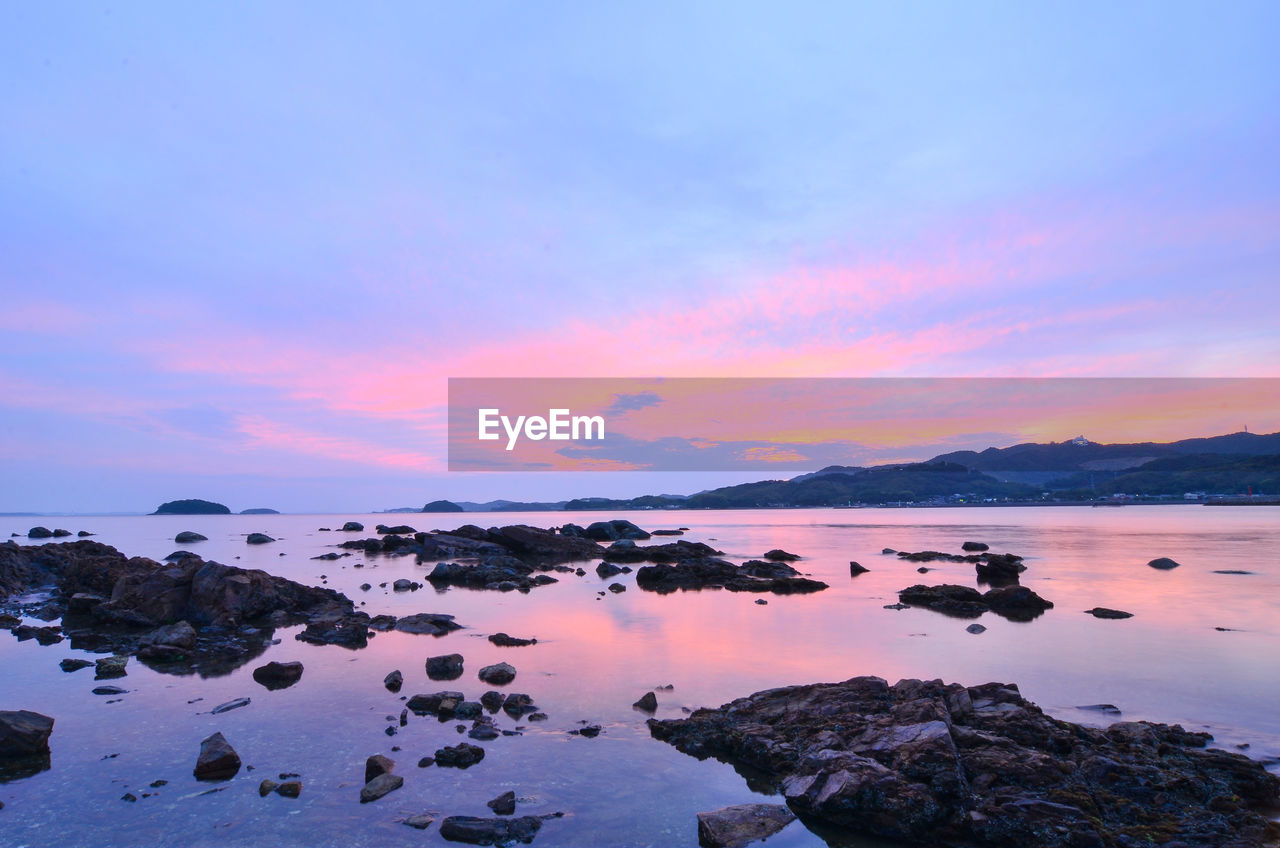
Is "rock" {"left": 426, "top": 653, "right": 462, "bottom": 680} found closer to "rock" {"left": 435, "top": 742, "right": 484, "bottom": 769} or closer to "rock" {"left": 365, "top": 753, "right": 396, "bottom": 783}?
"rock" {"left": 435, "top": 742, "right": 484, "bottom": 769}

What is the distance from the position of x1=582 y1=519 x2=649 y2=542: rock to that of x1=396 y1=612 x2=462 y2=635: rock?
204 ft

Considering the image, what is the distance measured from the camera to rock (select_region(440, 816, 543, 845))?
10.0m

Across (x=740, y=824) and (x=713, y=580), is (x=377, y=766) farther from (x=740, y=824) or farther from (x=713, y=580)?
(x=713, y=580)

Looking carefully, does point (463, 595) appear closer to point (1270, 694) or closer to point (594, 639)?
point (594, 639)

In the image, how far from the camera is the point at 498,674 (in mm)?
19797

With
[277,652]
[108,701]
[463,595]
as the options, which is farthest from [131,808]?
[463,595]

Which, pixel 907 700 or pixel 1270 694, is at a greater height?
pixel 907 700

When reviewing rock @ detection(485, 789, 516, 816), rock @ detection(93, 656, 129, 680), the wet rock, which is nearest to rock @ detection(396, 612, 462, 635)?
rock @ detection(93, 656, 129, 680)

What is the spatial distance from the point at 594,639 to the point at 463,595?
16660mm

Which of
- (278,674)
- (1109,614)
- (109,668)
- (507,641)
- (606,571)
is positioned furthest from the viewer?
(606,571)

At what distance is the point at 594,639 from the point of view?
86.7 feet

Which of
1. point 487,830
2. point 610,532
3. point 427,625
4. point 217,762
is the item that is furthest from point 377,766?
point 610,532

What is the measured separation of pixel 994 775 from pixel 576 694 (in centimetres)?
1058

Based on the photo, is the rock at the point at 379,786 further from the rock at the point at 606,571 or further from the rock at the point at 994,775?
the rock at the point at 606,571
